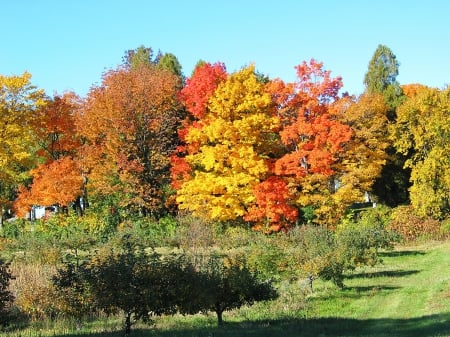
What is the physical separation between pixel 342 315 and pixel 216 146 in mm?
19975

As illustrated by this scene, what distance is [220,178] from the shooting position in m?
34.1

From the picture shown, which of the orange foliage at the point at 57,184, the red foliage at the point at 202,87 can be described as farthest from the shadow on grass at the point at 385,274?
the orange foliage at the point at 57,184

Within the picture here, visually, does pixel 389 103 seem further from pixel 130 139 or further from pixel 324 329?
pixel 324 329

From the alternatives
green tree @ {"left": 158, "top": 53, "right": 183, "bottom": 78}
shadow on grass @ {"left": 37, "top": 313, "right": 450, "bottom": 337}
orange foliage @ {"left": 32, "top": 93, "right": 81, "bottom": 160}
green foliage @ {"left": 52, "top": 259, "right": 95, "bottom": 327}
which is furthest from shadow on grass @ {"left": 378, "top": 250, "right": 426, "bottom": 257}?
green tree @ {"left": 158, "top": 53, "right": 183, "bottom": 78}

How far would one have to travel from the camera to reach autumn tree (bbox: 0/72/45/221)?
35281mm

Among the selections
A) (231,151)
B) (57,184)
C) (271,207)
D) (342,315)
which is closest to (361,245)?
(342,315)

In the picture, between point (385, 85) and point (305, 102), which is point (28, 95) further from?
point (385, 85)

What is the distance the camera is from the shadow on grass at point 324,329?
1216cm

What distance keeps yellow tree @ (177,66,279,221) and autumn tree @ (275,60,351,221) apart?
6.53 ft

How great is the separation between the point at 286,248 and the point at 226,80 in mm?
16973

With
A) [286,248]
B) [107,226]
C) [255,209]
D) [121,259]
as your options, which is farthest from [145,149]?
[121,259]

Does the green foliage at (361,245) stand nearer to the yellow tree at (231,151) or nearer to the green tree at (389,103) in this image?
the yellow tree at (231,151)

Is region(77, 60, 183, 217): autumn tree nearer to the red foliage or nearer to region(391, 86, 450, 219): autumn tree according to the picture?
the red foliage

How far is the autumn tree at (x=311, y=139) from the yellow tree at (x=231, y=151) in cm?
199
